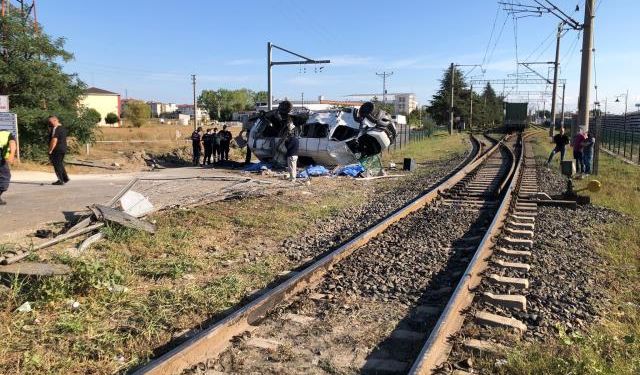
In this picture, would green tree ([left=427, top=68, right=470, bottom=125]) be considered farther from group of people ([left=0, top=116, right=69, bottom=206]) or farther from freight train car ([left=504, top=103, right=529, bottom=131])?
group of people ([left=0, top=116, right=69, bottom=206])

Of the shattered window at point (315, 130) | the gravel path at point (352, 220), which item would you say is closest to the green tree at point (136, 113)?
the shattered window at point (315, 130)

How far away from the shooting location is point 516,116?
65.6 m

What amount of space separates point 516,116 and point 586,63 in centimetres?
4790

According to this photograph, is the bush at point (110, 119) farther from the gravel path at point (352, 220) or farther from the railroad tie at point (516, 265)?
the railroad tie at point (516, 265)

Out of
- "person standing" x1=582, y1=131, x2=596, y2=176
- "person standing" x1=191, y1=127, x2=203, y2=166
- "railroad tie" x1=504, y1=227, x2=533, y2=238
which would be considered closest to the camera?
"railroad tie" x1=504, y1=227, x2=533, y2=238

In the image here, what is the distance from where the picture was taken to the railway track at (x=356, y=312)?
415cm

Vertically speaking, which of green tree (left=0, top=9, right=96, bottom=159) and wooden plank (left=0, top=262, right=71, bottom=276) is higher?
green tree (left=0, top=9, right=96, bottom=159)

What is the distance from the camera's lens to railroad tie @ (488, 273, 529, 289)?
5.86 meters

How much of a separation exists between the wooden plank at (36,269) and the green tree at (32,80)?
52.2ft

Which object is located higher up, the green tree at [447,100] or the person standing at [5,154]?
the green tree at [447,100]

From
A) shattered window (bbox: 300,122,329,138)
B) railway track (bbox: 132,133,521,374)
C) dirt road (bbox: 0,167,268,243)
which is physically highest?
shattered window (bbox: 300,122,329,138)

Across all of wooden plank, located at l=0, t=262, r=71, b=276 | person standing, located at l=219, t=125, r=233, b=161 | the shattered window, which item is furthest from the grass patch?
person standing, located at l=219, t=125, r=233, b=161

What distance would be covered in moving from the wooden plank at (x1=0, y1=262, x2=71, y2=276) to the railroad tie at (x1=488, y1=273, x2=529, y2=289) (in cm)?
452

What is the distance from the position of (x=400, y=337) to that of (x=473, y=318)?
2.57ft
